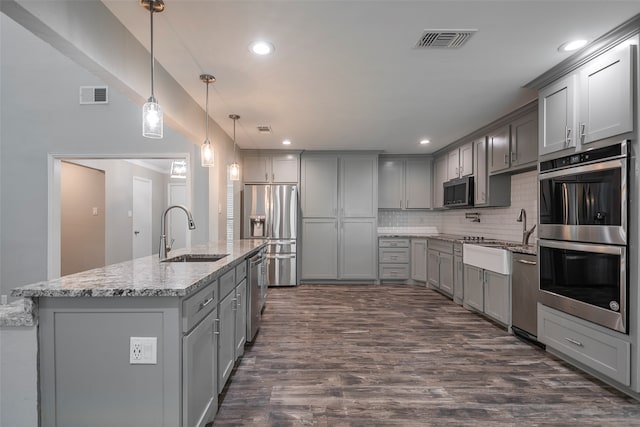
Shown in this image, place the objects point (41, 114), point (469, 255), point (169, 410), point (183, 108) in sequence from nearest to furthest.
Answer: point (169, 410), point (183, 108), point (469, 255), point (41, 114)

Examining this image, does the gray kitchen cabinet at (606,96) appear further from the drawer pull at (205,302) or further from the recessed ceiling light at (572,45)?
the drawer pull at (205,302)

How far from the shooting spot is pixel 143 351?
4.81 feet

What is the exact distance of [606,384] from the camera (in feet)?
7.98

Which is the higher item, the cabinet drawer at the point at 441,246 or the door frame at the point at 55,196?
the door frame at the point at 55,196

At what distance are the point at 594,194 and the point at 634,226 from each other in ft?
1.13

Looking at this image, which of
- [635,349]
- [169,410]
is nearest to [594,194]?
[635,349]

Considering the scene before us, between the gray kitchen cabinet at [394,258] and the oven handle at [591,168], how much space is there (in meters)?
3.21

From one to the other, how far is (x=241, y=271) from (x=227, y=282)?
0.46 metres

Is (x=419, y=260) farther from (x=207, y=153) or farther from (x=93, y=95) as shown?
(x=93, y=95)

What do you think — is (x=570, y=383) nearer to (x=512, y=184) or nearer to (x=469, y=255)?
(x=469, y=255)

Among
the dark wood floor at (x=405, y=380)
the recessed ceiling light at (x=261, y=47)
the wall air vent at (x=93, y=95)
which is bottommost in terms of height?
the dark wood floor at (x=405, y=380)

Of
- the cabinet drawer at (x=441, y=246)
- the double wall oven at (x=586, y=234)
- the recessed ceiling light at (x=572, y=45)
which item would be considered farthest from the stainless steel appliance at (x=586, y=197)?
the cabinet drawer at (x=441, y=246)

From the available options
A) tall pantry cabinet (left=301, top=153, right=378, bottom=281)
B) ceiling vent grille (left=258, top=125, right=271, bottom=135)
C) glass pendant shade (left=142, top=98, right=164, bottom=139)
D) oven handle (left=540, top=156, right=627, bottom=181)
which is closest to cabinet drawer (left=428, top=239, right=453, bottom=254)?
tall pantry cabinet (left=301, top=153, right=378, bottom=281)

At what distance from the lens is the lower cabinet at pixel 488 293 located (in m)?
3.50
